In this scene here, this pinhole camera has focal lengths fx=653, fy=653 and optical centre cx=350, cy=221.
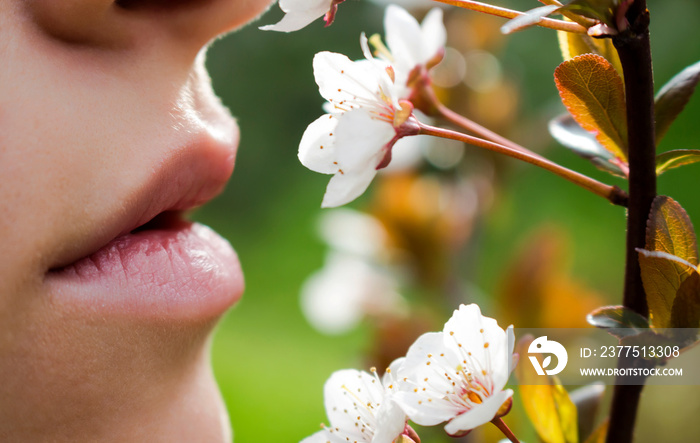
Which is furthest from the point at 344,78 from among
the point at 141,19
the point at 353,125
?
the point at 141,19

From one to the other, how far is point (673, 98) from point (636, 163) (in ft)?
0.16

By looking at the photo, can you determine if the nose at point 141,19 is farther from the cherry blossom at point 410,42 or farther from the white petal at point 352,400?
the white petal at point 352,400

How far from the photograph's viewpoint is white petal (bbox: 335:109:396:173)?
0.27m

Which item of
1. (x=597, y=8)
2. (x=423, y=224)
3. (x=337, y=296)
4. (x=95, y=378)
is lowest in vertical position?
(x=337, y=296)

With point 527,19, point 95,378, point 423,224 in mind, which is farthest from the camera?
point 423,224

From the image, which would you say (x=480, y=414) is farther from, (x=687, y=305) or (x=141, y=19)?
(x=141, y=19)

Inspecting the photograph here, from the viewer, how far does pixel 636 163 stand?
0.83ft

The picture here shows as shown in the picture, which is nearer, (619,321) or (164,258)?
(619,321)

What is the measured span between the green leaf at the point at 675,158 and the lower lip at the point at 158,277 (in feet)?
0.83

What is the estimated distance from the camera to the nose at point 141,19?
0.32 metres

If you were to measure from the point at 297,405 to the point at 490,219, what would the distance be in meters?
1.08

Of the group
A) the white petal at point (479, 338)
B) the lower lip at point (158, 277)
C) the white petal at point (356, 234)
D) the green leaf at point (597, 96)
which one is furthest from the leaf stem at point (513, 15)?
the white petal at point (356, 234)

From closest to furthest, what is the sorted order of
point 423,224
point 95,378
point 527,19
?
point 527,19 → point 95,378 → point 423,224

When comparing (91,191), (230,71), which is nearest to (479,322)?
(91,191)
